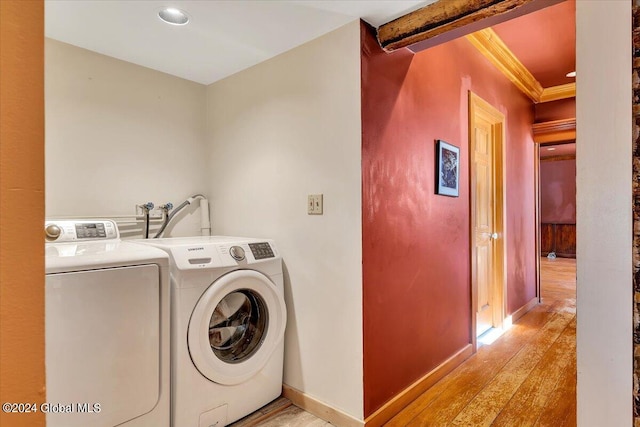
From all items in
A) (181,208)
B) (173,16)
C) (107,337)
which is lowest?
(107,337)

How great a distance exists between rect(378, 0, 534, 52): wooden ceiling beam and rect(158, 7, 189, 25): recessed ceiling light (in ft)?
3.39

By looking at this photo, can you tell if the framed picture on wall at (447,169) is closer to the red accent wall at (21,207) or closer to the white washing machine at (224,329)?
the white washing machine at (224,329)

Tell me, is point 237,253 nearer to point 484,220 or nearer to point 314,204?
point 314,204

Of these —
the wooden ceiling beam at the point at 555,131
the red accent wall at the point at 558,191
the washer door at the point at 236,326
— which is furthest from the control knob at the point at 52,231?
the red accent wall at the point at 558,191

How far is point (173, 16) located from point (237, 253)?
1.30m

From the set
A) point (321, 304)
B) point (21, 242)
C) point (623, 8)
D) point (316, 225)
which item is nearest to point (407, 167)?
point (316, 225)

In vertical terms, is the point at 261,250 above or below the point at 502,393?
above

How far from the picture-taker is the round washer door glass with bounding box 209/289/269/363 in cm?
189

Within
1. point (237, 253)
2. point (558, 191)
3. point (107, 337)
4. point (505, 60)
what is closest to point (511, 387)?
point (237, 253)

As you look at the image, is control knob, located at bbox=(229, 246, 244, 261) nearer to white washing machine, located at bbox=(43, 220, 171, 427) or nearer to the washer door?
the washer door

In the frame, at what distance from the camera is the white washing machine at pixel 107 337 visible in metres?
1.33

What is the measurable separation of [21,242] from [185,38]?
1.93m

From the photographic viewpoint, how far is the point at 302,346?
210 cm

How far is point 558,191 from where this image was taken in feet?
28.3
